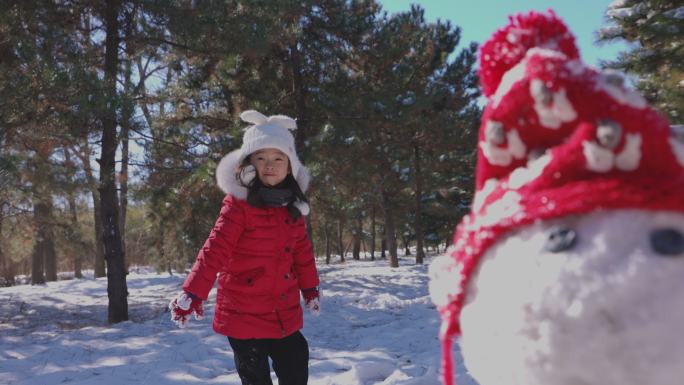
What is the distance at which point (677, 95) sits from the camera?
16.4 feet

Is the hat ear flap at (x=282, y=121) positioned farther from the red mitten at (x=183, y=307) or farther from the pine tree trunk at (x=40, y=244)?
the pine tree trunk at (x=40, y=244)

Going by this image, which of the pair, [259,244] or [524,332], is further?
[259,244]

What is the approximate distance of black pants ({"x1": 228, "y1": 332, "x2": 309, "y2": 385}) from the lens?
2586 mm

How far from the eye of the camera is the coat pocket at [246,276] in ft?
8.79

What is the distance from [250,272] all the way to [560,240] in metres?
2.15

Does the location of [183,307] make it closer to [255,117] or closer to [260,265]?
[260,265]

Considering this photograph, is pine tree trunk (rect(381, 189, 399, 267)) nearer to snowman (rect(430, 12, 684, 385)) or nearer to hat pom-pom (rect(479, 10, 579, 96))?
hat pom-pom (rect(479, 10, 579, 96))

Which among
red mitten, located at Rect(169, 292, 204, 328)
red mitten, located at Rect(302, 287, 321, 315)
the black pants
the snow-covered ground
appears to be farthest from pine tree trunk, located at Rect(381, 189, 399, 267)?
red mitten, located at Rect(169, 292, 204, 328)

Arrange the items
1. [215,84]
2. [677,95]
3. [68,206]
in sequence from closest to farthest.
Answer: [677,95] → [215,84] → [68,206]

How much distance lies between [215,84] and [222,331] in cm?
781

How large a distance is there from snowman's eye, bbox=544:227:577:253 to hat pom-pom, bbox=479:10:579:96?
1.31ft

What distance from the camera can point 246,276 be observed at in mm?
2699

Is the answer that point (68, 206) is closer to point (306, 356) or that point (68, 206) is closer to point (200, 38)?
point (200, 38)

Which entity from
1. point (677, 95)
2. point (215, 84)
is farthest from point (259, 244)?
point (215, 84)
